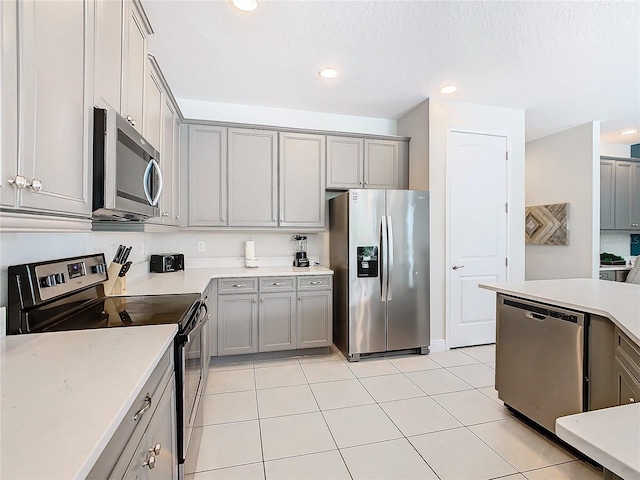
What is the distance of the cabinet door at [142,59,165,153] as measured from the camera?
194 centimetres

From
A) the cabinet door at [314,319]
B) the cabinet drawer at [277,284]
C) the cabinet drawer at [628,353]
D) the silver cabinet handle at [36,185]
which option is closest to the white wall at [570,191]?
the cabinet drawer at [628,353]

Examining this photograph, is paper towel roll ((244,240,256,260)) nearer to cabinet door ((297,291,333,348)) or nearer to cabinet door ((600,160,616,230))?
cabinet door ((297,291,333,348))

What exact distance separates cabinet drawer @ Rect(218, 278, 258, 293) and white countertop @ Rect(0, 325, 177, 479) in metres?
1.78

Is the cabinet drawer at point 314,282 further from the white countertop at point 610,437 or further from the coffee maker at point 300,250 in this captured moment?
the white countertop at point 610,437

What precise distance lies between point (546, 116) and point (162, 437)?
15.8 feet

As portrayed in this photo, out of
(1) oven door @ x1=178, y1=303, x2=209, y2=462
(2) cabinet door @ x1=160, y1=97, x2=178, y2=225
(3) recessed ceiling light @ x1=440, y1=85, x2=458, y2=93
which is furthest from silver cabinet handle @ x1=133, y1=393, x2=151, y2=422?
(3) recessed ceiling light @ x1=440, y1=85, x2=458, y2=93

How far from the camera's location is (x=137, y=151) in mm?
1502

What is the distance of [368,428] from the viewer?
2.07 metres

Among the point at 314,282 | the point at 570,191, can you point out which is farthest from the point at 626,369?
the point at 570,191

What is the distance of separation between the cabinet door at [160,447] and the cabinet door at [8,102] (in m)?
0.75

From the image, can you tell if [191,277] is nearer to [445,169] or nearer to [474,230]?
[445,169]

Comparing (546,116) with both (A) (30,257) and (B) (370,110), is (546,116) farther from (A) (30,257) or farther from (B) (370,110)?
(A) (30,257)

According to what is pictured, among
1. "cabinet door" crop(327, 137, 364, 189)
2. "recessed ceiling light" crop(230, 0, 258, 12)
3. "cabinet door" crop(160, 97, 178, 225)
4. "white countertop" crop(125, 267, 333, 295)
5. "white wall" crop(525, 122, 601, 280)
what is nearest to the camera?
"recessed ceiling light" crop(230, 0, 258, 12)

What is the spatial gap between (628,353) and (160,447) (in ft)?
6.50
